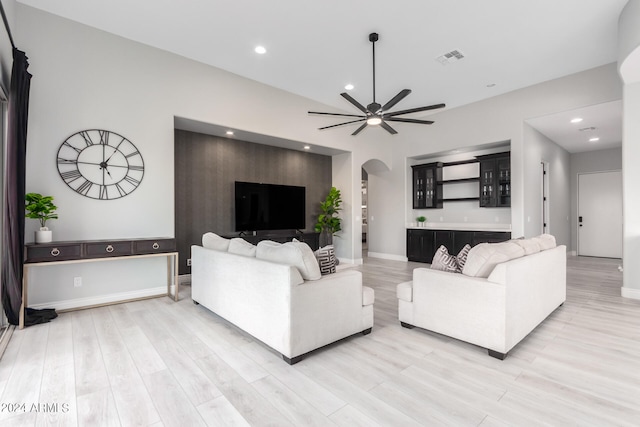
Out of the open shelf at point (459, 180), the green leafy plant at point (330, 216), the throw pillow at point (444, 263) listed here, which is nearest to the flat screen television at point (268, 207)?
the green leafy plant at point (330, 216)

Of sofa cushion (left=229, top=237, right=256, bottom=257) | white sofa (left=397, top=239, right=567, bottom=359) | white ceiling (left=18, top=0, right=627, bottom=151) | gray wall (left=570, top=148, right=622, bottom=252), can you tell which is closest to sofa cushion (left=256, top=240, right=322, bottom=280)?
sofa cushion (left=229, top=237, right=256, bottom=257)

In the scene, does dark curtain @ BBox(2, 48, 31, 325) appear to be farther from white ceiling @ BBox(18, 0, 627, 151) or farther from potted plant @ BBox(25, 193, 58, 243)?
white ceiling @ BBox(18, 0, 627, 151)

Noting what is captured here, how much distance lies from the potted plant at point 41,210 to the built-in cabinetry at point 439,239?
6.61m

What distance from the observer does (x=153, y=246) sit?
403cm

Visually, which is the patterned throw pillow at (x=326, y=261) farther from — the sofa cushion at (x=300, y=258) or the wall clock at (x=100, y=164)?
the wall clock at (x=100, y=164)

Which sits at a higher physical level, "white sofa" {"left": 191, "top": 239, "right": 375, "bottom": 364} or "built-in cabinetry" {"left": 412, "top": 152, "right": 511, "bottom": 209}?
"built-in cabinetry" {"left": 412, "top": 152, "right": 511, "bottom": 209}

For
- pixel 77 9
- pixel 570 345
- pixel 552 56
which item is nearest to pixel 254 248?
pixel 570 345

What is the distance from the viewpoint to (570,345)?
2.79 m

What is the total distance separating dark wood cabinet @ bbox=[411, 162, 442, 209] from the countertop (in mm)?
442

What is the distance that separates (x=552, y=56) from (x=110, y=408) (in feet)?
21.5

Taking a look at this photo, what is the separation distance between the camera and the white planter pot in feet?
11.3

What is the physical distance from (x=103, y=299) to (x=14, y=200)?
1.63m

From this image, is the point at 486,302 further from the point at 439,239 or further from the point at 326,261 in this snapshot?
the point at 439,239

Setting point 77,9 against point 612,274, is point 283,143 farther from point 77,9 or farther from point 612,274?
point 612,274
